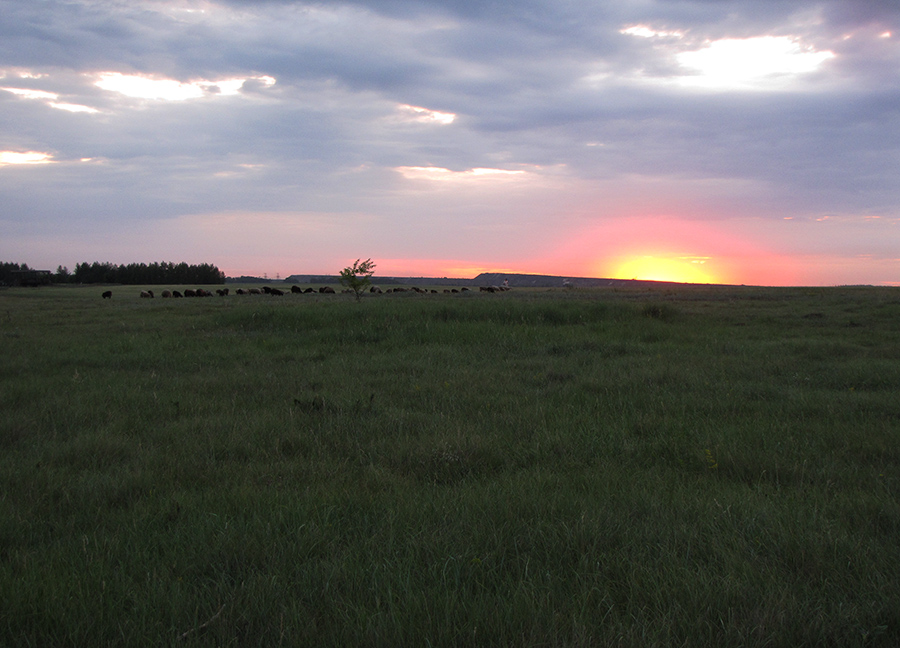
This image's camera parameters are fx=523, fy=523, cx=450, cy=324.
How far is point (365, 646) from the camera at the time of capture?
2.41 metres

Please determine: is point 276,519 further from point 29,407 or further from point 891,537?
point 29,407

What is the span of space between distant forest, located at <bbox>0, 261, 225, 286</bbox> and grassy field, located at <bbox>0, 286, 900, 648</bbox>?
98199 mm

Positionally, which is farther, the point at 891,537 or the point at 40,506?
the point at 40,506

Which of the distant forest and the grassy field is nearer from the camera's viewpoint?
the grassy field

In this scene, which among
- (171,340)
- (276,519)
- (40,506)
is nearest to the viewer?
(276,519)

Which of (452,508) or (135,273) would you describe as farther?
(135,273)

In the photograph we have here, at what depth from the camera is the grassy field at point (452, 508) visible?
2.57 m

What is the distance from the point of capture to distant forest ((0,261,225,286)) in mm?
90125

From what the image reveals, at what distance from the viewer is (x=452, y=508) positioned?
3.74 meters

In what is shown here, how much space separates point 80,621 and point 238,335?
40.8ft

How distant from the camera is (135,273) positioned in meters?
95.3

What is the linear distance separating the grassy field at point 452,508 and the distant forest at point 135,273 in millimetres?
98199

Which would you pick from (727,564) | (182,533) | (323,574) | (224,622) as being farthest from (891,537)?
(182,533)

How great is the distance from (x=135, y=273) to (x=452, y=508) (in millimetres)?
108542
